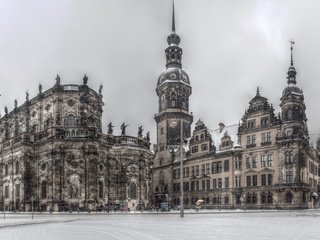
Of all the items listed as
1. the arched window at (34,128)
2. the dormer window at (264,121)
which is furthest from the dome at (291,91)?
the arched window at (34,128)

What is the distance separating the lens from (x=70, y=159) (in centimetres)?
6600

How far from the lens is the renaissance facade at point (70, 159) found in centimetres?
6538

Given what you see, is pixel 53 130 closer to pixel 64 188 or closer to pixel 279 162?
pixel 64 188

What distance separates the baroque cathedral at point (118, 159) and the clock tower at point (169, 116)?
11.7 meters

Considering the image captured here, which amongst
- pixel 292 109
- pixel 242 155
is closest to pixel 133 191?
pixel 242 155

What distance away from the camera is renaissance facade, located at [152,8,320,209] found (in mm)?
72188

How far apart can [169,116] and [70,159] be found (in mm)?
35069

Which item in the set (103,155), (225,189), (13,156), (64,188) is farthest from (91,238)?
(225,189)

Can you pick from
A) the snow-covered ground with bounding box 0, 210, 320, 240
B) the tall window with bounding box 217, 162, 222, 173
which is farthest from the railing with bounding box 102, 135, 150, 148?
the snow-covered ground with bounding box 0, 210, 320, 240

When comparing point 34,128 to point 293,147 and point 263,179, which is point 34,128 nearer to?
point 263,179

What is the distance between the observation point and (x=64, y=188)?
64.9 metres

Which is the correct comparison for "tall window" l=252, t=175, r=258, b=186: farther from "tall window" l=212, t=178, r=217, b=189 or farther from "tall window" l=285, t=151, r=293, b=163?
"tall window" l=212, t=178, r=217, b=189

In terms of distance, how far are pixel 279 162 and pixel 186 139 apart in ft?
92.7

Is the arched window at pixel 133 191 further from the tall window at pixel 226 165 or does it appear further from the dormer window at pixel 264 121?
the dormer window at pixel 264 121
